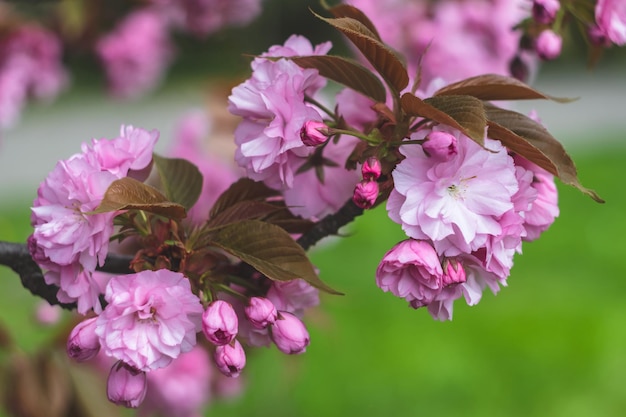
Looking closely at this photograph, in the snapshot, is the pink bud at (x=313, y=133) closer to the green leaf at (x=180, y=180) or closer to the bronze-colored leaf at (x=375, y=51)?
the bronze-colored leaf at (x=375, y=51)

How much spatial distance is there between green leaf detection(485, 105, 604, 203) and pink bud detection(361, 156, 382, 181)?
114mm

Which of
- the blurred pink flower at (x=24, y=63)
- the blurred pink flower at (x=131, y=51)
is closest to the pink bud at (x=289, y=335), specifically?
the blurred pink flower at (x=24, y=63)

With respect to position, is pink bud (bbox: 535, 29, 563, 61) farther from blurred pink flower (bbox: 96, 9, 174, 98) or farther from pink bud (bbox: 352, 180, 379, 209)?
blurred pink flower (bbox: 96, 9, 174, 98)

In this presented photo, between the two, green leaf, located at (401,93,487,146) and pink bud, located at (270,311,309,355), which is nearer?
green leaf, located at (401,93,487,146)

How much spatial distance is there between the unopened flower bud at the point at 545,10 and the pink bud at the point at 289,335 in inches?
21.5

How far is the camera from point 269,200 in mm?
1104

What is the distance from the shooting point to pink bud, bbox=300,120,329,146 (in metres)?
0.92

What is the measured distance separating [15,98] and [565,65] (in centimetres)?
1046

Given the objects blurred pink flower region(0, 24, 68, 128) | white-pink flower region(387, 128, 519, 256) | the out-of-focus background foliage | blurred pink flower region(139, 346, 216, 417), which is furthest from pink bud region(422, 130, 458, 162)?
blurred pink flower region(0, 24, 68, 128)

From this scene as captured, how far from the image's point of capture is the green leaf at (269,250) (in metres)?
0.91

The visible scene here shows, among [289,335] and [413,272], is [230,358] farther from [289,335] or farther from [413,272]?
[413,272]

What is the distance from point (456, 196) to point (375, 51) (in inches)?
6.6

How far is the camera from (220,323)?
2.98 feet

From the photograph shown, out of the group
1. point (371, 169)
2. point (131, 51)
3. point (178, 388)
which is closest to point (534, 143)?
point (371, 169)
